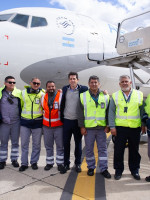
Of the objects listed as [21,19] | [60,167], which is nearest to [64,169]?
[60,167]

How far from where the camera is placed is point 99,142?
4398mm

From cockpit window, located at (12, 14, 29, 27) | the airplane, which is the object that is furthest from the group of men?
cockpit window, located at (12, 14, 29, 27)

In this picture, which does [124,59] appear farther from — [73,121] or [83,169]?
[83,169]

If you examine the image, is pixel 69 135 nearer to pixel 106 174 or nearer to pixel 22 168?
pixel 106 174

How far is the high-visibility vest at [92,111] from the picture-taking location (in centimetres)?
433

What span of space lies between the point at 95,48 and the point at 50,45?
1.67 m

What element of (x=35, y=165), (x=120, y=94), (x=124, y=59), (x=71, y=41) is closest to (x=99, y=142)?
(x=120, y=94)

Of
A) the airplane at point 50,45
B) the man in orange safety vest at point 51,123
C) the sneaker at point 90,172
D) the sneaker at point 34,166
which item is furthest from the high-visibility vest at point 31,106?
the airplane at point 50,45

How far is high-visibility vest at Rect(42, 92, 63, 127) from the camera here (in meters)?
4.58

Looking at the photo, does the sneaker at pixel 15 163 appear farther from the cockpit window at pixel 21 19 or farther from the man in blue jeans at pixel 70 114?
the cockpit window at pixel 21 19

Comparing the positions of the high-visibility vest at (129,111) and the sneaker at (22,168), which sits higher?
the high-visibility vest at (129,111)

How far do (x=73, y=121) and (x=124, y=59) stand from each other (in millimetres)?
3487

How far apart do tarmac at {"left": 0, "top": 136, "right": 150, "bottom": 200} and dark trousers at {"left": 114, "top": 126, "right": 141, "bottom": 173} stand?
220mm

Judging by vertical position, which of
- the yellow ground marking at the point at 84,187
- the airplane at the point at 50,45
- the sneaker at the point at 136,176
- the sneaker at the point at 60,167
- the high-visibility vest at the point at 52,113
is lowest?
the yellow ground marking at the point at 84,187
